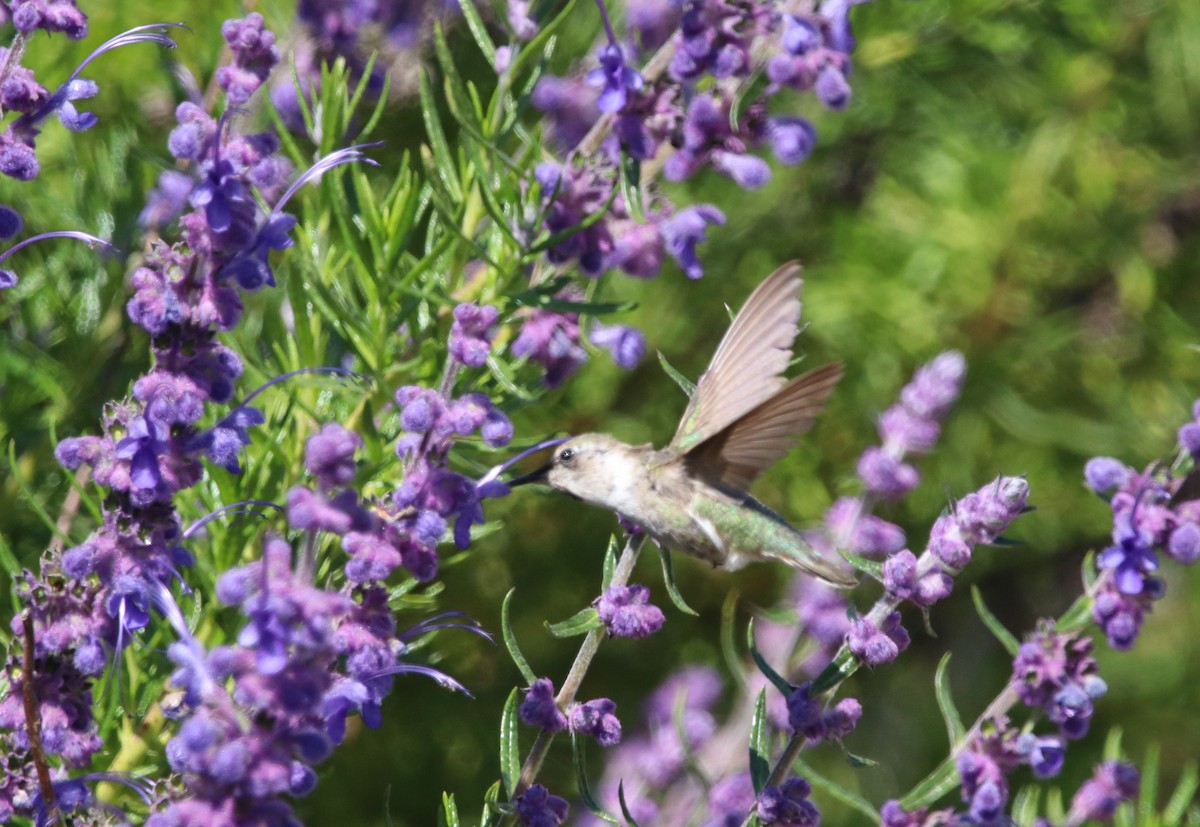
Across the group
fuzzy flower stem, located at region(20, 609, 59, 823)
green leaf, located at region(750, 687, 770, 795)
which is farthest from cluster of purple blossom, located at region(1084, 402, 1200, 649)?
fuzzy flower stem, located at region(20, 609, 59, 823)

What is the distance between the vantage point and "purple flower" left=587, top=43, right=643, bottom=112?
1068 millimetres

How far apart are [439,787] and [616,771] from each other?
24 centimetres

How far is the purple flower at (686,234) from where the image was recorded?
1171 millimetres

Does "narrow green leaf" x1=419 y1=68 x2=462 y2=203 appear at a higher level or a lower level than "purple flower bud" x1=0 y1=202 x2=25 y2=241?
lower

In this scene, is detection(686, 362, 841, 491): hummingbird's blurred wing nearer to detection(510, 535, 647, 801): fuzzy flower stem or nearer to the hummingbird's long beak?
the hummingbird's long beak

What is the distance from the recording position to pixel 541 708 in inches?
38.7

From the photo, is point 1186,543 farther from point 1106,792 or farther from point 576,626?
point 576,626

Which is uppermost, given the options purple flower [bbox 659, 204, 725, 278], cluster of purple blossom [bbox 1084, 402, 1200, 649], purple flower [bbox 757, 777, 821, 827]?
purple flower [bbox 659, 204, 725, 278]

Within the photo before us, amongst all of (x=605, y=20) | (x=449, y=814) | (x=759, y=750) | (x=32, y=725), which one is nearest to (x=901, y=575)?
(x=759, y=750)

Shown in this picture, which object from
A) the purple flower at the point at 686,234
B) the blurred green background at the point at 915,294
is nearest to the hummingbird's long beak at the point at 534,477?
the purple flower at the point at 686,234

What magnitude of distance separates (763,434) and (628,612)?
1.20ft

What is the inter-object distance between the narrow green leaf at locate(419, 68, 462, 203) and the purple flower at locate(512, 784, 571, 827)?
50 centimetres

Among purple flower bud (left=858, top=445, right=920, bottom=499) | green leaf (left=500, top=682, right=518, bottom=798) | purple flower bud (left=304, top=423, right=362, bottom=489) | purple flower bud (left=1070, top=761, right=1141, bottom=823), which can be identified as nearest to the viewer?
purple flower bud (left=304, top=423, right=362, bottom=489)

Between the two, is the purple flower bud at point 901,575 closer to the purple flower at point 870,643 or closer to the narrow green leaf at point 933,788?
the purple flower at point 870,643
